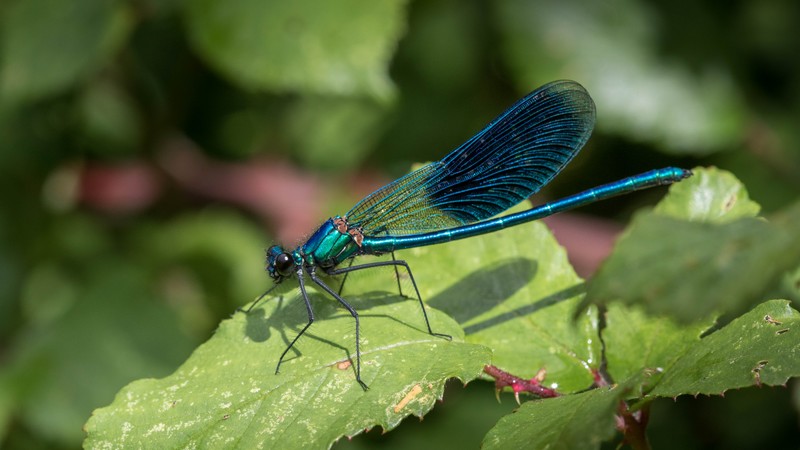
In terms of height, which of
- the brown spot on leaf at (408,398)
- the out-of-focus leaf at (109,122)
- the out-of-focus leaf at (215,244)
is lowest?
the brown spot on leaf at (408,398)

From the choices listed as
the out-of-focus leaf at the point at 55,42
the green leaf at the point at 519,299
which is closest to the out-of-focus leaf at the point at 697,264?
the green leaf at the point at 519,299

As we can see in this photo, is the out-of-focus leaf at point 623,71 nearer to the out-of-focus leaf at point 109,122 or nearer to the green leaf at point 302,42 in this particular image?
the green leaf at point 302,42

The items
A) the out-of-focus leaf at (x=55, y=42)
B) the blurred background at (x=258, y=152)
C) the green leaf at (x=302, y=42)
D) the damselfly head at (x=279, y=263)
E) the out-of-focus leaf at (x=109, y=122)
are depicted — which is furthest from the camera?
the out-of-focus leaf at (x=109, y=122)

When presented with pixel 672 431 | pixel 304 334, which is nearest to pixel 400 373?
pixel 304 334

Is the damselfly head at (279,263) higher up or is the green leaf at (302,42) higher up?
the green leaf at (302,42)

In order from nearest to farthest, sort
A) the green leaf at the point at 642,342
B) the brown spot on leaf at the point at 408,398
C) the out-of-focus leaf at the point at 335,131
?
1. the brown spot on leaf at the point at 408,398
2. the green leaf at the point at 642,342
3. the out-of-focus leaf at the point at 335,131

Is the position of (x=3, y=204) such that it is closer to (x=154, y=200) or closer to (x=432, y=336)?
(x=154, y=200)

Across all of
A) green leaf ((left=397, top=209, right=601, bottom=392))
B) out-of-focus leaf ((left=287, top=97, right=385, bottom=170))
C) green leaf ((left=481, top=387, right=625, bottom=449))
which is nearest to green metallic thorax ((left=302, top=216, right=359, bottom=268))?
green leaf ((left=397, top=209, right=601, bottom=392))
